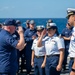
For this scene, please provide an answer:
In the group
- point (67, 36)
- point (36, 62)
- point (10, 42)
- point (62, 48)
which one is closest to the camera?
point (10, 42)

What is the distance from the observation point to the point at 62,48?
7.29m

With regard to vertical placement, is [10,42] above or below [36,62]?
above

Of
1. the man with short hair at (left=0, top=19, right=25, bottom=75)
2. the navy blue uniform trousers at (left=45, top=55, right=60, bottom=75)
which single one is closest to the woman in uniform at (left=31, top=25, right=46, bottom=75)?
the navy blue uniform trousers at (left=45, top=55, right=60, bottom=75)

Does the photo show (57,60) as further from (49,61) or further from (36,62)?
(36,62)

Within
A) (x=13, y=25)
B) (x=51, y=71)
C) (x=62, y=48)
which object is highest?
(x=13, y=25)

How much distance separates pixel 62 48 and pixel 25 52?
3.68 metres

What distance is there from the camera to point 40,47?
816 cm

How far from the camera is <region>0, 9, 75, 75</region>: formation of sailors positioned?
6160 millimetres

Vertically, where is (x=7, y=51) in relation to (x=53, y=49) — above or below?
above

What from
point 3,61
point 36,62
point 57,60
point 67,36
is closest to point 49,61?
point 57,60
